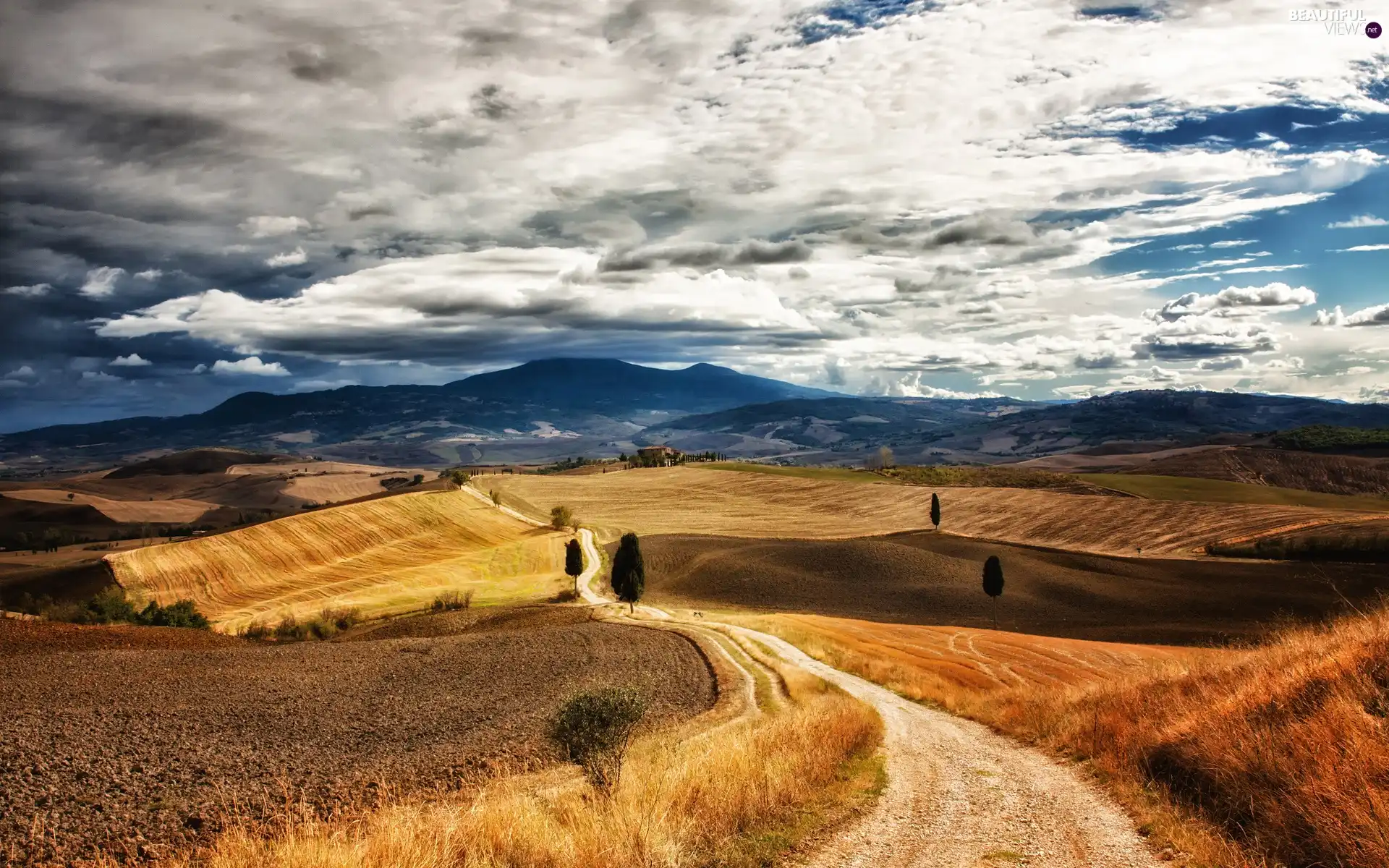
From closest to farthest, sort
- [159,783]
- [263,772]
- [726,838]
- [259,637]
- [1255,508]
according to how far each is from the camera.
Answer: [726,838] < [159,783] < [263,772] < [259,637] < [1255,508]

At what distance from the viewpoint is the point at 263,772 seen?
1745cm

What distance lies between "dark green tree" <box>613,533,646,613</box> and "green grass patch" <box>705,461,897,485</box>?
273 feet

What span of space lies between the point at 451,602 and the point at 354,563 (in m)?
21.8

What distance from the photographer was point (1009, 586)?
77.2m

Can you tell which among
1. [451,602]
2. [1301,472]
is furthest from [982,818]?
[1301,472]

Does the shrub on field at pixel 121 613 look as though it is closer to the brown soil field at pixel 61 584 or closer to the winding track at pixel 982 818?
the brown soil field at pixel 61 584

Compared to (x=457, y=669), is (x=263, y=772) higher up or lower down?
higher up

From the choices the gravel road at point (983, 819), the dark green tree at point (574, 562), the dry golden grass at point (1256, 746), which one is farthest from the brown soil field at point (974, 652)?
the dark green tree at point (574, 562)

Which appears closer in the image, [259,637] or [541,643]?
[541,643]

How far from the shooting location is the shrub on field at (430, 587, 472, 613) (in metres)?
61.3

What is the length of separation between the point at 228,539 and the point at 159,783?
2799 inches

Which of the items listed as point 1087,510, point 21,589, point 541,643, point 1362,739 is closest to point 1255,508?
point 1087,510

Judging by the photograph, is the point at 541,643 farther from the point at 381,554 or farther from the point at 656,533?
the point at 656,533

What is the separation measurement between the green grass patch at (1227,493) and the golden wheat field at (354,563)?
Answer: 92195 mm
